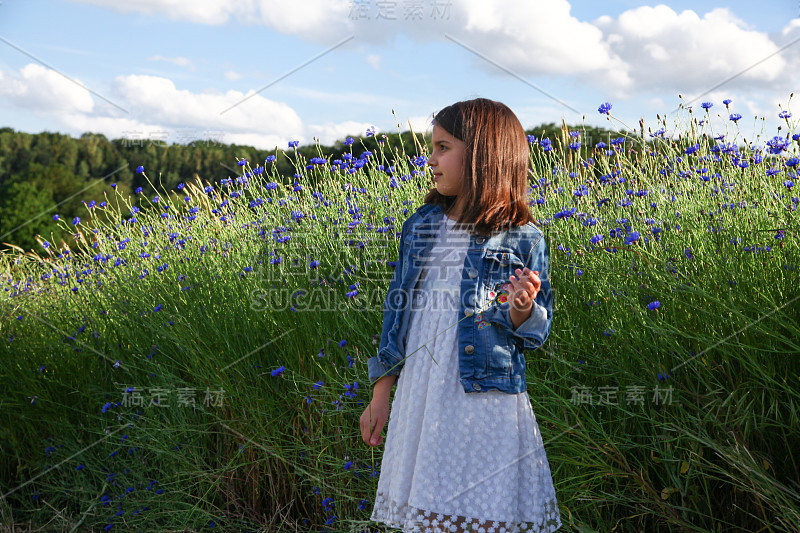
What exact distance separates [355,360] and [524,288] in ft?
4.08

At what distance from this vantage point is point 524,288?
1806 mm

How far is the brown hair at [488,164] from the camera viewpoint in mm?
2020

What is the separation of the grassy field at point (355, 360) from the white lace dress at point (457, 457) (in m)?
0.39

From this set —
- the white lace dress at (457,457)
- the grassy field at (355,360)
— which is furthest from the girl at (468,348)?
the grassy field at (355,360)

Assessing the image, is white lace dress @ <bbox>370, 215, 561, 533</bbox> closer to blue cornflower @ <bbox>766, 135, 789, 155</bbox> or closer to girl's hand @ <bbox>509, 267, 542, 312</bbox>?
girl's hand @ <bbox>509, 267, 542, 312</bbox>

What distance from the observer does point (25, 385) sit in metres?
4.25

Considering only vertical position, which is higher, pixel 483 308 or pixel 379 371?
pixel 483 308

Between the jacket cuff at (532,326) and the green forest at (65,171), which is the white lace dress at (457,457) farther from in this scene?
the green forest at (65,171)

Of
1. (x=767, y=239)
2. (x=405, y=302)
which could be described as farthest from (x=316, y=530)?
(x=767, y=239)

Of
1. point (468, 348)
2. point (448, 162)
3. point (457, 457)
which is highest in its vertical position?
point (448, 162)

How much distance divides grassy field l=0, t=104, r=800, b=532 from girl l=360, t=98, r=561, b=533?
1.35ft

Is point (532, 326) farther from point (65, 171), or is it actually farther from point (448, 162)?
point (65, 171)

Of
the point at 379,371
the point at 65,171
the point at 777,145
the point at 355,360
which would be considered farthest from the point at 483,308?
A: the point at 65,171

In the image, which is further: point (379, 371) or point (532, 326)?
point (379, 371)
